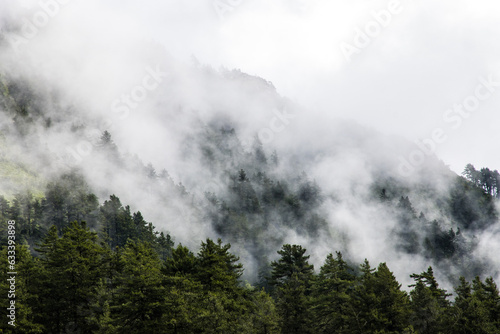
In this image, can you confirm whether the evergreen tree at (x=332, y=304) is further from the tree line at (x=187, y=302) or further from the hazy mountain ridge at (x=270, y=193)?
the hazy mountain ridge at (x=270, y=193)

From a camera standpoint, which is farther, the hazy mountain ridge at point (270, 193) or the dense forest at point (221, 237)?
the hazy mountain ridge at point (270, 193)

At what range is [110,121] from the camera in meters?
178

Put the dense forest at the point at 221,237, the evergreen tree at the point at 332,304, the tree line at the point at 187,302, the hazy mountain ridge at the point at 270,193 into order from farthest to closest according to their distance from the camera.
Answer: the hazy mountain ridge at the point at 270,193 < the evergreen tree at the point at 332,304 < the dense forest at the point at 221,237 < the tree line at the point at 187,302

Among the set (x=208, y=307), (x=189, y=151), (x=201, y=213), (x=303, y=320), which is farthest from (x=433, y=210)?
(x=208, y=307)

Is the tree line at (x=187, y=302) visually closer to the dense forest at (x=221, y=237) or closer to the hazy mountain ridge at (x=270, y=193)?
the dense forest at (x=221, y=237)

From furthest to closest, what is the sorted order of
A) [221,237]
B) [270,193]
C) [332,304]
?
1. [270,193]
2. [221,237]
3. [332,304]

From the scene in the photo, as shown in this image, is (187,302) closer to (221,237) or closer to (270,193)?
(221,237)

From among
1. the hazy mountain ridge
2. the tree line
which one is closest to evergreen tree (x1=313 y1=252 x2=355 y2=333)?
the tree line

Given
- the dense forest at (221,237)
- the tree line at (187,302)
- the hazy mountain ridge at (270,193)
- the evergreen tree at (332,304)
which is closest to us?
the tree line at (187,302)

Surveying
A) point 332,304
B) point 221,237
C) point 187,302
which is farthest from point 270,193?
point 187,302

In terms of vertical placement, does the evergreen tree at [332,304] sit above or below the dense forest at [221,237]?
below

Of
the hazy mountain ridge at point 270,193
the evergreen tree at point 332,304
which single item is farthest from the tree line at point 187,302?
the hazy mountain ridge at point 270,193

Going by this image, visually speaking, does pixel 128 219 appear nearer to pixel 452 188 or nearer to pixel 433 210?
pixel 433 210

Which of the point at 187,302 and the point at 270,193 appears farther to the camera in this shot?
the point at 270,193
